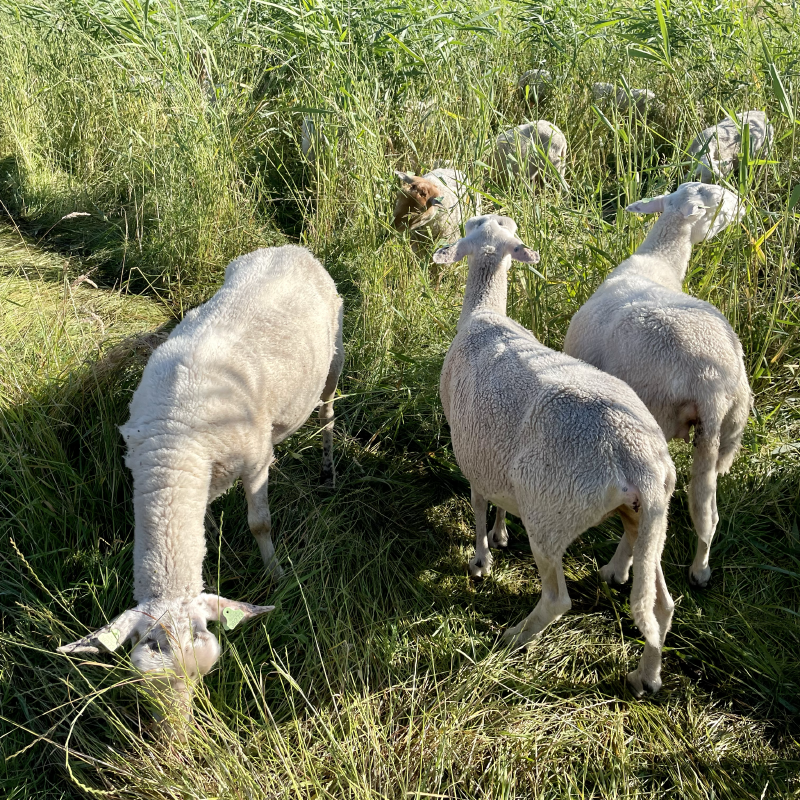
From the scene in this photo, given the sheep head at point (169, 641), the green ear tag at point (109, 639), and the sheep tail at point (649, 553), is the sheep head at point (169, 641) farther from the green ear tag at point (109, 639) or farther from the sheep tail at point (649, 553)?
the sheep tail at point (649, 553)

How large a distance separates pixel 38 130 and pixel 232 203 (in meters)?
2.58

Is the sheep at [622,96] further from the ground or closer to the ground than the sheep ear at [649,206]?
further from the ground

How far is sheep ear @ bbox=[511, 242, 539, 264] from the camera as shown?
3.22 m

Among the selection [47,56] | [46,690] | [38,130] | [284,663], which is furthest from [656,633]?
[47,56]

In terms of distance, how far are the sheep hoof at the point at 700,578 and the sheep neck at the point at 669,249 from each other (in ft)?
4.60

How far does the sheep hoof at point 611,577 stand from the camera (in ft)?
9.57

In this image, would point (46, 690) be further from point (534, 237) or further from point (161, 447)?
point (534, 237)

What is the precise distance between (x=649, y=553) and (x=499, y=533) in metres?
0.98

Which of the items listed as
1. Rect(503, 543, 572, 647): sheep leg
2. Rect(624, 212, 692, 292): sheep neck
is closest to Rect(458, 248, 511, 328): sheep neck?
Rect(624, 212, 692, 292): sheep neck

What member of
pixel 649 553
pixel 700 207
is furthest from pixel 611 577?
pixel 700 207

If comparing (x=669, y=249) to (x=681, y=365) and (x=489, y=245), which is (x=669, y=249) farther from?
(x=681, y=365)

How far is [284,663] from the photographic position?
257 cm

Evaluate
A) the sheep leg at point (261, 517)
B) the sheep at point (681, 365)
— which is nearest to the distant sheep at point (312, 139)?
the sheep at point (681, 365)

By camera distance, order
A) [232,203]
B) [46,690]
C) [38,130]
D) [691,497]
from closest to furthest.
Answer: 1. [46,690]
2. [691,497]
3. [232,203]
4. [38,130]
